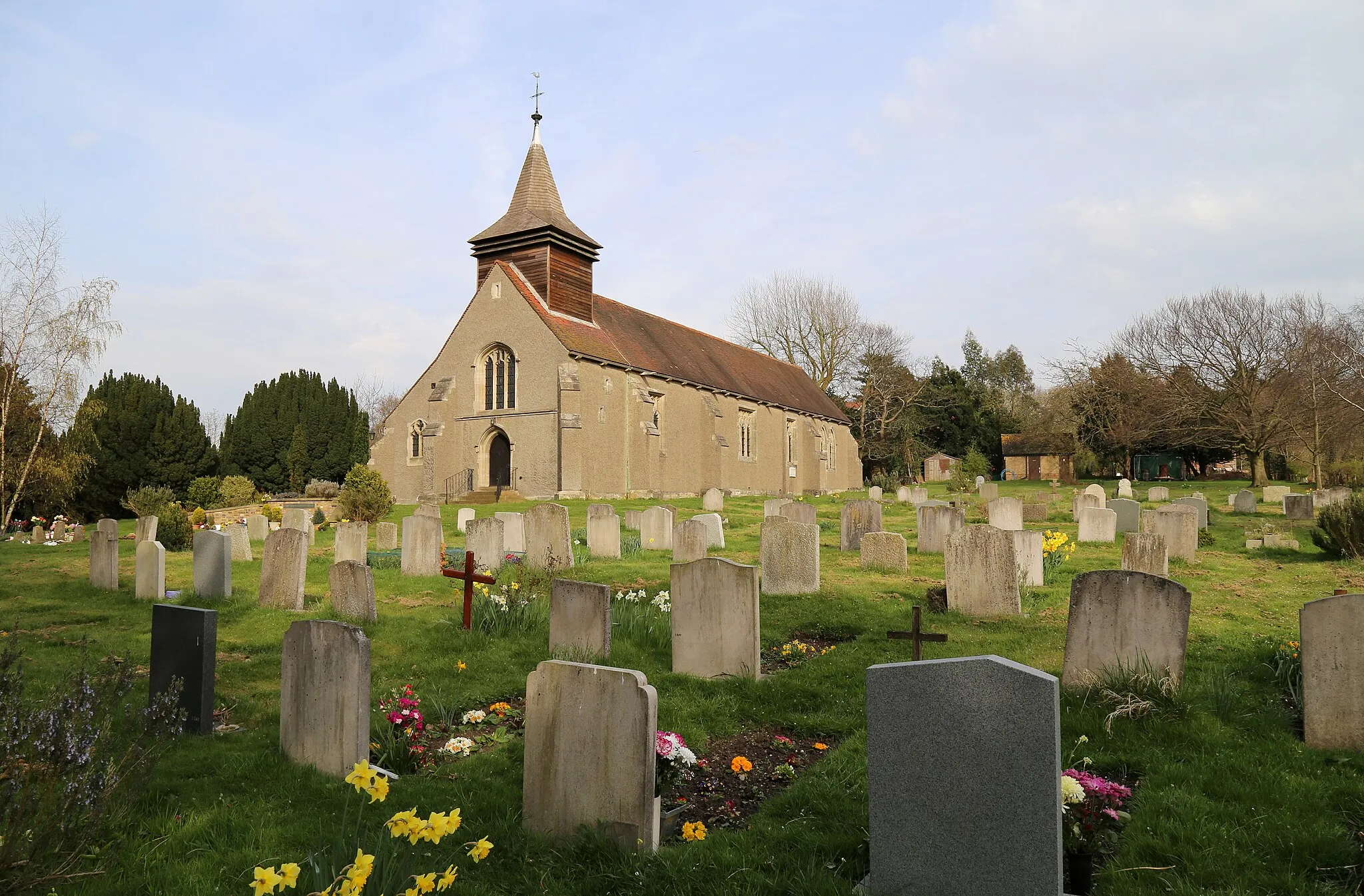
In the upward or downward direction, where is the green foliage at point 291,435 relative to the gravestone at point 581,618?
upward

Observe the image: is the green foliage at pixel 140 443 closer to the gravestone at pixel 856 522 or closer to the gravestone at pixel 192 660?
the gravestone at pixel 856 522

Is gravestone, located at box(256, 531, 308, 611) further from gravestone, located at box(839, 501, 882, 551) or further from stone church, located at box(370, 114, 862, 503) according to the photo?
stone church, located at box(370, 114, 862, 503)

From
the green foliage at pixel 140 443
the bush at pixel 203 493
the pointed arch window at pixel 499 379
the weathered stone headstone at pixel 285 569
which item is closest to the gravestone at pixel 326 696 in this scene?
the weathered stone headstone at pixel 285 569

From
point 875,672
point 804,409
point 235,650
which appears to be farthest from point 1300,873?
point 804,409

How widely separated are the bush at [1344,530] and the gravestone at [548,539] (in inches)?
475

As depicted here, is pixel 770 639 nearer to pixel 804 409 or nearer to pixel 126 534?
pixel 126 534

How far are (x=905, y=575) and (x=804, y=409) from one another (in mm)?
35187

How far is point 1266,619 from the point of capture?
28.5ft

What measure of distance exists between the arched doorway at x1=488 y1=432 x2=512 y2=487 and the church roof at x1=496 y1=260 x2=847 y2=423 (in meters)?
5.11

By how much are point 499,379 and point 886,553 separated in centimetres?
2309

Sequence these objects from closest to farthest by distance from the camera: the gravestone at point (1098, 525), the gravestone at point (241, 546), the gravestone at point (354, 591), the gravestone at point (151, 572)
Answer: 1. the gravestone at point (354, 591)
2. the gravestone at point (151, 572)
3. the gravestone at point (241, 546)
4. the gravestone at point (1098, 525)

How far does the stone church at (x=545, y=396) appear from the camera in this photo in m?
30.8

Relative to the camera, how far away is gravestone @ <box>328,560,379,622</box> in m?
8.82

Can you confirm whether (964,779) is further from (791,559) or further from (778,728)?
(791,559)
